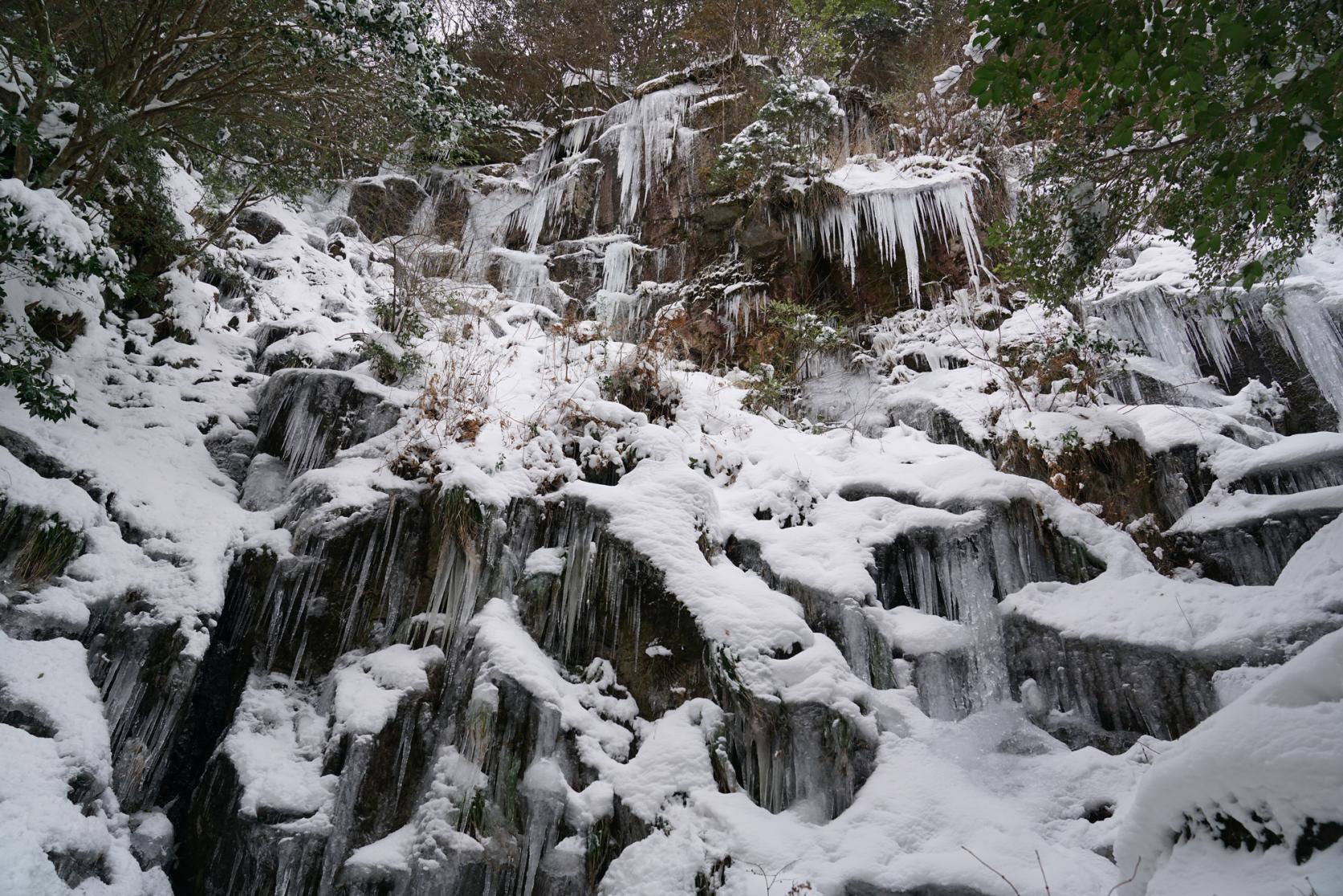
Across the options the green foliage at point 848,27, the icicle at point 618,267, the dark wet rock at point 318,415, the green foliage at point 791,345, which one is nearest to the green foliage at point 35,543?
the dark wet rock at point 318,415

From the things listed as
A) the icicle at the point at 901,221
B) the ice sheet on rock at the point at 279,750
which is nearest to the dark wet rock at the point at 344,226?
the icicle at the point at 901,221

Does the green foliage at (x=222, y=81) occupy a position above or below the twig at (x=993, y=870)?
above

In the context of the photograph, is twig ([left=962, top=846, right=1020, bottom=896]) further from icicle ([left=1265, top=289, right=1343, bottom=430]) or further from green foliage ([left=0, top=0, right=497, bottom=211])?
green foliage ([left=0, top=0, right=497, bottom=211])

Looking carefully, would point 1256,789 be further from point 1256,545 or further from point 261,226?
point 261,226

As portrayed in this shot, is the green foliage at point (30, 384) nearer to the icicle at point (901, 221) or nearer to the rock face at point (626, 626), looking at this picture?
the rock face at point (626, 626)

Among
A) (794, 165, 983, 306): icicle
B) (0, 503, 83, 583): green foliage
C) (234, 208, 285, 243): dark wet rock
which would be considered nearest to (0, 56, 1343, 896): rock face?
(0, 503, 83, 583): green foliage

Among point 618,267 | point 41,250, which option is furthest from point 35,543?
point 618,267

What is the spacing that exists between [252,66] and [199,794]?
17.8ft

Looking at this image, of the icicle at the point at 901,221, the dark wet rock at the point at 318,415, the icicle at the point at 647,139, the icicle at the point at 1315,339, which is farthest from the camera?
the icicle at the point at 647,139

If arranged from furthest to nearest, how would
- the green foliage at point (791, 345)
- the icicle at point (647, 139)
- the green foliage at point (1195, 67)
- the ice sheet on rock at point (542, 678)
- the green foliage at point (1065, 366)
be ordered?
1. the icicle at point (647, 139)
2. the green foliage at point (791, 345)
3. the green foliage at point (1065, 366)
4. the ice sheet on rock at point (542, 678)
5. the green foliage at point (1195, 67)

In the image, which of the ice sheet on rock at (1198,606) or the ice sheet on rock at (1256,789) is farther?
the ice sheet on rock at (1198,606)

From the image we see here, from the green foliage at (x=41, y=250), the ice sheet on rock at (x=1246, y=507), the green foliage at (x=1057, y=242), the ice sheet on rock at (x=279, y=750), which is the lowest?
the ice sheet on rock at (x=279, y=750)

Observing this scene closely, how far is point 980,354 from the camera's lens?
780cm

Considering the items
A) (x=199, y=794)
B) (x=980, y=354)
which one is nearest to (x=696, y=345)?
(x=980, y=354)
